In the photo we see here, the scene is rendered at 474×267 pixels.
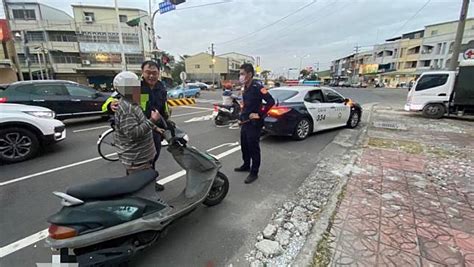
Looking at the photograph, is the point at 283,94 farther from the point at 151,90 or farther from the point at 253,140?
the point at 151,90

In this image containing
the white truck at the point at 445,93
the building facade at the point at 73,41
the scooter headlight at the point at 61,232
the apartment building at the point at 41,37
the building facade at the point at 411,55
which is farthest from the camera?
the building facade at the point at 411,55

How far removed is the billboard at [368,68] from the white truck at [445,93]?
5969 centimetres

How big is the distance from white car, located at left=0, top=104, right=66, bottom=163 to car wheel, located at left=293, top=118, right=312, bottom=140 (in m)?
5.47

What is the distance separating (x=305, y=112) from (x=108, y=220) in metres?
5.31

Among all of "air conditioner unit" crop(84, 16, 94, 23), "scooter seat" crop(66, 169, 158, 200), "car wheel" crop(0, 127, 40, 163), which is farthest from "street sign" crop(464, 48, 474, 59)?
"air conditioner unit" crop(84, 16, 94, 23)

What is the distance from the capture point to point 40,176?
4023mm

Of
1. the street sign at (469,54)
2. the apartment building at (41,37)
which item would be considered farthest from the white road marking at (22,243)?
the apartment building at (41,37)

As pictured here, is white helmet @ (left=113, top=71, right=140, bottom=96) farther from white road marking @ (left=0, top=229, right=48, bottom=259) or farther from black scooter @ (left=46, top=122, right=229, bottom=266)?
white road marking @ (left=0, top=229, right=48, bottom=259)

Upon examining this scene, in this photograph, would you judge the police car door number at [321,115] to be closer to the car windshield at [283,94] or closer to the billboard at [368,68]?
the car windshield at [283,94]

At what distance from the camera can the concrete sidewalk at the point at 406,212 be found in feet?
7.24

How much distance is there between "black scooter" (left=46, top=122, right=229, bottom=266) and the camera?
169 cm

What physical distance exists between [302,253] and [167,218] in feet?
4.27

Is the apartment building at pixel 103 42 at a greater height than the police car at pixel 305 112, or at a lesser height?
greater

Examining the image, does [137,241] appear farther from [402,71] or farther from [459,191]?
[402,71]
